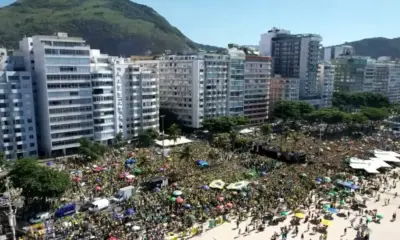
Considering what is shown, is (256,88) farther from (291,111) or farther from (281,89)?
(281,89)

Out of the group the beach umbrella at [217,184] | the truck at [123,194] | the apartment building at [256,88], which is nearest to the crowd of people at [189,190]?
the beach umbrella at [217,184]

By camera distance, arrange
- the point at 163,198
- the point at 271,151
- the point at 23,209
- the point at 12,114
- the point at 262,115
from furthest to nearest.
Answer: the point at 262,115 < the point at 271,151 < the point at 12,114 < the point at 163,198 < the point at 23,209

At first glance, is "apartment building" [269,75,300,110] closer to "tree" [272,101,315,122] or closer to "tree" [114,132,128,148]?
"tree" [272,101,315,122]

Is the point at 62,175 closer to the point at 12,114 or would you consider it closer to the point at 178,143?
the point at 12,114

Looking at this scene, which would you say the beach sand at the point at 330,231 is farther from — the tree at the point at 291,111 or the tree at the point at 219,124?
the tree at the point at 291,111

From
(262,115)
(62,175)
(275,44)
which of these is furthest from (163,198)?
(275,44)

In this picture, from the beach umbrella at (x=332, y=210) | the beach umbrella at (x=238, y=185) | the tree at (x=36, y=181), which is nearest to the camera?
the tree at (x=36, y=181)

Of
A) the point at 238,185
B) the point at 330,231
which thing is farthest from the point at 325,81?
the point at 330,231
